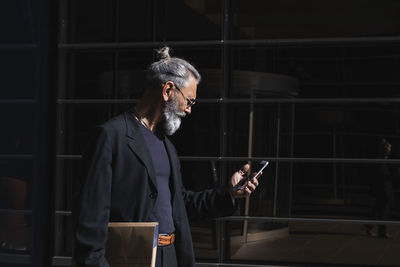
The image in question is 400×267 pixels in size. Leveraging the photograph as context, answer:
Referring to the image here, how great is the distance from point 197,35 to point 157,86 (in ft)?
9.94

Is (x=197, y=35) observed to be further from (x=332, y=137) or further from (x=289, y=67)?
(x=332, y=137)

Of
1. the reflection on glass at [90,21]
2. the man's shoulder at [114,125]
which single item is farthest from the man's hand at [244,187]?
the reflection on glass at [90,21]

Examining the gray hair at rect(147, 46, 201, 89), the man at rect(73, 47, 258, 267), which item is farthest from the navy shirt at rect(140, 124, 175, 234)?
the gray hair at rect(147, 46, 201, 89)

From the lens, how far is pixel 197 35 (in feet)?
21.5

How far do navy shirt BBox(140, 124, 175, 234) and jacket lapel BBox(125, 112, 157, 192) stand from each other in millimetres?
60

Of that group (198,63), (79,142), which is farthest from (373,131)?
(79,142)

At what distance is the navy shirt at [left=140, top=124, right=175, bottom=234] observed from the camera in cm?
351

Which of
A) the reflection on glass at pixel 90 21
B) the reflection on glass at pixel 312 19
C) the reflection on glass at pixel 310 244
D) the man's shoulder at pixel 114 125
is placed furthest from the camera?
the reflection on glass at pixel 90 21

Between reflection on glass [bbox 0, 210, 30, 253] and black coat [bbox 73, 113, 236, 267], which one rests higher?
black coat [bbox 73, 113, 236, 267]

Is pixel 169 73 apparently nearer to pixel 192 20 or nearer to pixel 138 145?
pixel 138 145

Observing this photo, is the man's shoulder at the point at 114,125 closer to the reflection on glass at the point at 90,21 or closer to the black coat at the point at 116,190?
the black coat at the point at 116,190

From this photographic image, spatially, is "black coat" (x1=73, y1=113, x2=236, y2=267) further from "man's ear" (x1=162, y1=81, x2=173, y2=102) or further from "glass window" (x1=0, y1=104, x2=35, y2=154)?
"glass window" (x1=0, y1=104, x2=35, y2=154)

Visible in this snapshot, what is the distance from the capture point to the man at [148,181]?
320 centimetres

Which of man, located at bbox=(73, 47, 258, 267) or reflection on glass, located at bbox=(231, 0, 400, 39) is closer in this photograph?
man, located at bbox=(73, 47, 258, 267)
